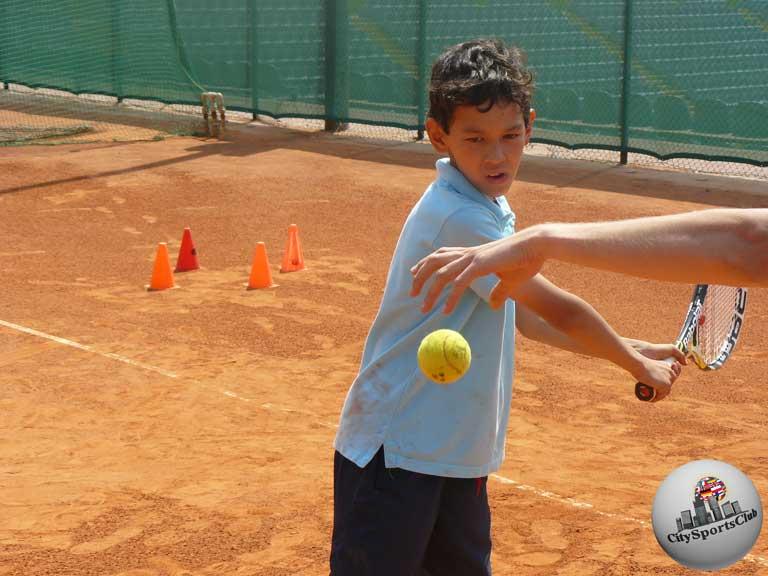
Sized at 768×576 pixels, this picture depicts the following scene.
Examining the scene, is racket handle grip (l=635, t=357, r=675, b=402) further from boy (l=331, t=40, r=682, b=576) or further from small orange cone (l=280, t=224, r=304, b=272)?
small orange cone (l=280, t=224, r=304, b=272)

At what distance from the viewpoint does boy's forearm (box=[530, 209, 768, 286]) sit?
2139mm

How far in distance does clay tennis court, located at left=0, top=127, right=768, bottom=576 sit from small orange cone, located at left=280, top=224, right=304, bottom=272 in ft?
0.33

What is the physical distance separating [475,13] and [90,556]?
1300 cm

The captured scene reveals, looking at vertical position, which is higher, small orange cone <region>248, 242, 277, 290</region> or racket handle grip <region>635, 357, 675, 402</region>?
racket handle grip <region>635, 357, 675, 402</region>

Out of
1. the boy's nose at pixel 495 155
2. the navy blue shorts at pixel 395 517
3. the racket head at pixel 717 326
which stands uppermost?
the boy's nose at pixel 495 155

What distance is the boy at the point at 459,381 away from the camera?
10.6 ft

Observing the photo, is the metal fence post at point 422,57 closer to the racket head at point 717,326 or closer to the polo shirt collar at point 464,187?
the racket head at point 717,326

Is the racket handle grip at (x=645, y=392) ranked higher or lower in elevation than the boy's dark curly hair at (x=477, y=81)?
lower

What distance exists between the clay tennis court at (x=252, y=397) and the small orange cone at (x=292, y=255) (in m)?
0.10

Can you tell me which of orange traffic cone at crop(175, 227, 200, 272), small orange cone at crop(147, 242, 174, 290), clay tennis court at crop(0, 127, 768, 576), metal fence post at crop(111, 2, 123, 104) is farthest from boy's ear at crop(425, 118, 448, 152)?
metal fence post at crop(111, 2, 123, 104)

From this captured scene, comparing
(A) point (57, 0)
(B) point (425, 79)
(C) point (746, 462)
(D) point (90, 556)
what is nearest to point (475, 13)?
(B) point (425, 79)

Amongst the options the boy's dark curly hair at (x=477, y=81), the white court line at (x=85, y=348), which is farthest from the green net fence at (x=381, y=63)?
the boy's dark curly hair at (x=477, y=81)

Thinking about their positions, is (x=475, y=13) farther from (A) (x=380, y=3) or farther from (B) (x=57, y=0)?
(B) (x=57, y=0)

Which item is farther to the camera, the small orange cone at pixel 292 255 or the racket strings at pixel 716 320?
the small orange cone at pixel 292 255
